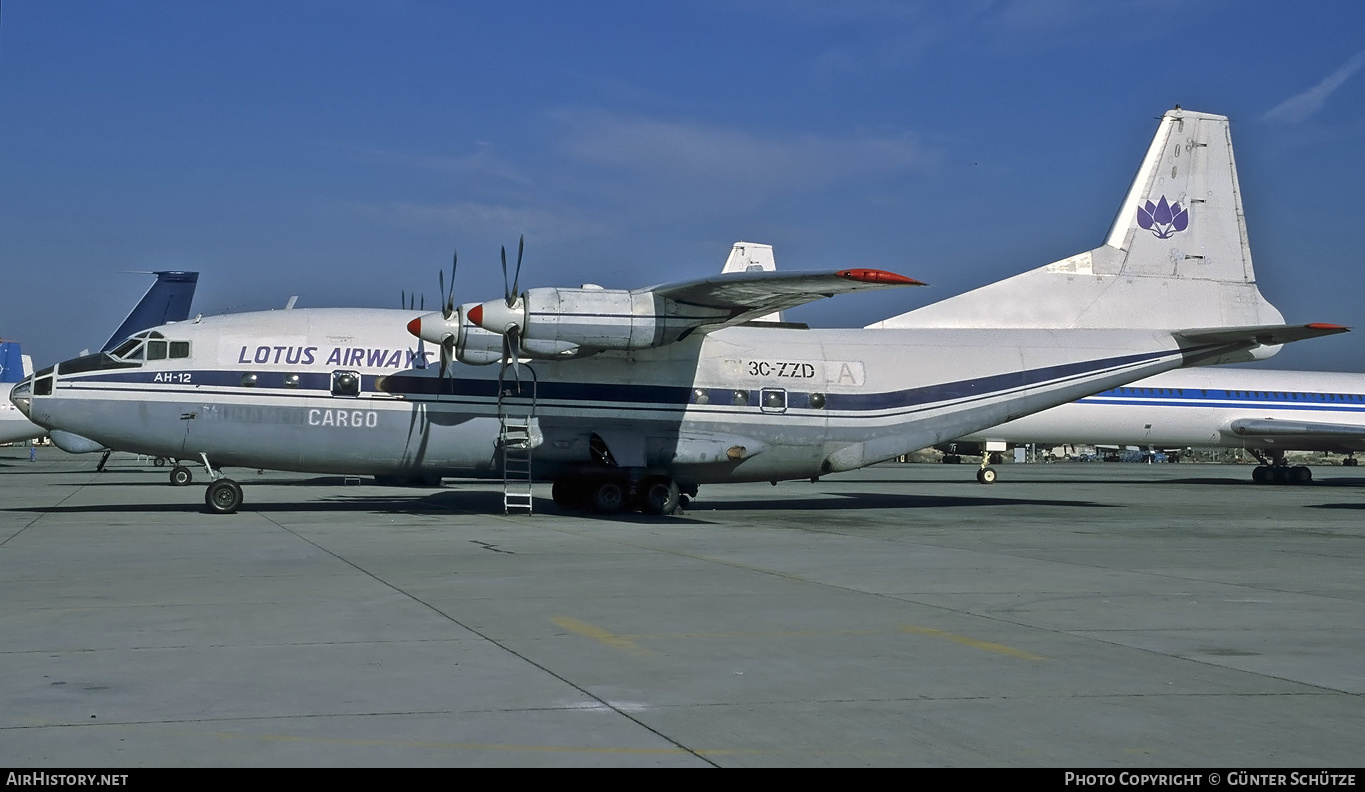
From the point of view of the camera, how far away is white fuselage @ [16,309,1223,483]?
20.7 meters

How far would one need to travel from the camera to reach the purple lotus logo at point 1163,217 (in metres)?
25.8

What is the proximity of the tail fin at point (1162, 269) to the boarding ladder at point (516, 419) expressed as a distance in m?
8.56

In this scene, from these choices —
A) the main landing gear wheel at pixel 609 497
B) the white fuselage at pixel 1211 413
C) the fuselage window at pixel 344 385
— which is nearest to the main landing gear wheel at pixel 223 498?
the fuselage window at pixel 344 385

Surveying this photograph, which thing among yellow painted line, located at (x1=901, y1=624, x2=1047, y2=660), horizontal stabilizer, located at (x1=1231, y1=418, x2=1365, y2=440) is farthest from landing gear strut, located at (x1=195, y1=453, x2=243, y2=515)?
horizontal stabilizer, located at (x1=1231, y1=418, x2=1365, y2=440)

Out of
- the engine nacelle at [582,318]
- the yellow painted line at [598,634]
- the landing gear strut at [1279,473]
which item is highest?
the engine nacelle at [582,318]

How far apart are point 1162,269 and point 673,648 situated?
67.8 feet

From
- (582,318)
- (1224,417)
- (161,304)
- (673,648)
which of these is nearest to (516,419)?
(582,318)

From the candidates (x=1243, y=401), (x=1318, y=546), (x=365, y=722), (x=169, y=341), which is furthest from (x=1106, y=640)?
(x=1243, y=401)

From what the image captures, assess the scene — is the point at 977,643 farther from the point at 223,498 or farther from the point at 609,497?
the point at 223,498

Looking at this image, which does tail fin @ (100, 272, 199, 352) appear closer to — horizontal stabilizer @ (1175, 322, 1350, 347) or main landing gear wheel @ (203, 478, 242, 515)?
main landing gear wheel @ (203, 478, 242, 515)

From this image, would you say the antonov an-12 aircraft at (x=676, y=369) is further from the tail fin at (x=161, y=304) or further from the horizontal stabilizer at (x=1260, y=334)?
the tail fin at (x=161, y=304)

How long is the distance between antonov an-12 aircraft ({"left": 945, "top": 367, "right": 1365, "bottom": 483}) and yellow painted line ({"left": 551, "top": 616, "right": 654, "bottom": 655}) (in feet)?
95.0

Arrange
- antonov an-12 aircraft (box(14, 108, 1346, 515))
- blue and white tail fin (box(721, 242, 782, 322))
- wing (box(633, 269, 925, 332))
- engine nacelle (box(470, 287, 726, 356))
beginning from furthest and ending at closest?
blue and white tail fin (box(721, 242, 782, 322)) < antonov an-12 aircraft (box(14, 108, 1346, 515)) < engine nacelle (box(470, 287, 726, 356)) < wing (box(633, 269, 925, 332))
